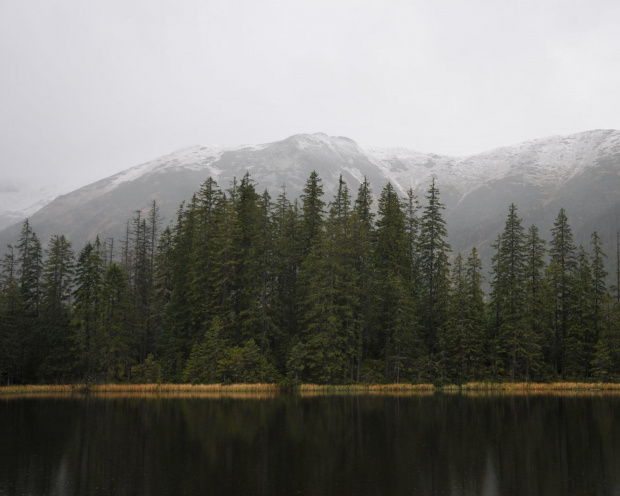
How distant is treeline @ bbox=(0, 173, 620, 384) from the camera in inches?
2464

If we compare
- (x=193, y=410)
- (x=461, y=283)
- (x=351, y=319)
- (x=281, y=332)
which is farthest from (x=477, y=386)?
(x=193, y=410)

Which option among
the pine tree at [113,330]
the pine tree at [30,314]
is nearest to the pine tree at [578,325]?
the pine tree at [113,330]

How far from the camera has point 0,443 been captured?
2777 centimetres

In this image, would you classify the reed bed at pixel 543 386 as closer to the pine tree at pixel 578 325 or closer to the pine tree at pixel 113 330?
the pine tree at pixel 578 325

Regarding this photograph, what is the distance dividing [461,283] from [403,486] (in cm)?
4888

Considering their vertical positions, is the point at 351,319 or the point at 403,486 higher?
the point at 351,319

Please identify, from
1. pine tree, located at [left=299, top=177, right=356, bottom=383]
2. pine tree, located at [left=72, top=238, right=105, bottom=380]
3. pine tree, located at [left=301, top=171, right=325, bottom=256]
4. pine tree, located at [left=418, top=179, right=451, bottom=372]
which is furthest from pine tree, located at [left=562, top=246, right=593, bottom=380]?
pine tree, located at [left=72, top=238, right=105, bottom=380]

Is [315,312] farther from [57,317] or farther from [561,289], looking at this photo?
[57,317]

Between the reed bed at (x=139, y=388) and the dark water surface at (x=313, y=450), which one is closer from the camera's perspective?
the dark water surface at (x=313, y=450)

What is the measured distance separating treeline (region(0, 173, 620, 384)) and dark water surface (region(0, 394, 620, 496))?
65.0ft

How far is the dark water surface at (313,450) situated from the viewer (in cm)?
1891

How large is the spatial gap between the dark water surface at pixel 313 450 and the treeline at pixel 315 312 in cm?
1983

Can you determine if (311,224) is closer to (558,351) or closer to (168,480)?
(558,351)

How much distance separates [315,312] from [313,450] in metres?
36.2
